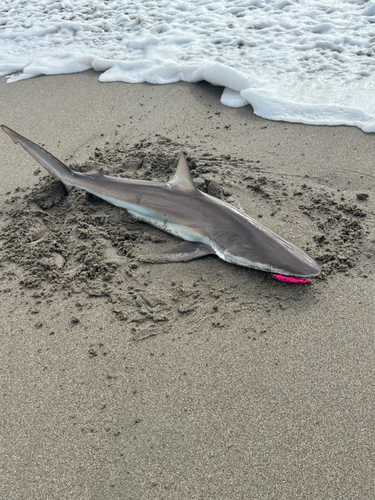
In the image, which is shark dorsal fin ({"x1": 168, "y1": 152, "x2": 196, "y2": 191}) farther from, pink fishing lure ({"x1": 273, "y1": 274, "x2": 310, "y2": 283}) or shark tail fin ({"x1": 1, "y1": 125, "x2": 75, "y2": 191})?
shark tail fin ({"x1": 1, "y1": 125, "x2": 75, "y2": 191})

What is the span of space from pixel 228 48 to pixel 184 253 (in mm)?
4193

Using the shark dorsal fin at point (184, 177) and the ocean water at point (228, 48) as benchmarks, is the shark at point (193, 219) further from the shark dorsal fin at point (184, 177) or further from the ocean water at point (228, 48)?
the ocean water at point (228, 48)

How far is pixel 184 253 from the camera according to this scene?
3242 mm

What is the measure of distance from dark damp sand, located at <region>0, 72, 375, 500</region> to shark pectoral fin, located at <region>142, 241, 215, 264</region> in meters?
0.07

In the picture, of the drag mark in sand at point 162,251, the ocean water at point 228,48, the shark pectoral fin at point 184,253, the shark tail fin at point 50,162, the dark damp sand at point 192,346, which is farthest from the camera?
the ocean water at point 228,48

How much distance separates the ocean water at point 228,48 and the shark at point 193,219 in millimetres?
2146

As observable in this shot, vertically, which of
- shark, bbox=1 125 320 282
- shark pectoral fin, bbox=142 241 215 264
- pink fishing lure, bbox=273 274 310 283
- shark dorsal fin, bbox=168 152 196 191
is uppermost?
shark dorsal fin, bbox=168 152 196 191

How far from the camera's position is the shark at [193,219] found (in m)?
2.91

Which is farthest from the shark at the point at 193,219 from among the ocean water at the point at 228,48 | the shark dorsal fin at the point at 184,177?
the ocean water at the point at 228,48

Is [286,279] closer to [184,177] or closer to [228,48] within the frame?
[184,177]

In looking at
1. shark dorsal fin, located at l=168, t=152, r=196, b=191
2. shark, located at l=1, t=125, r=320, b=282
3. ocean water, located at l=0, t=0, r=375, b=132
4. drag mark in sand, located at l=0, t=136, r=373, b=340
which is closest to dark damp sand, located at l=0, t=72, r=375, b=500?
drag mark in sand, located at l=0, t=136, r=373, b=340

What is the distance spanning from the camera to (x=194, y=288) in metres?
Result: 3.04

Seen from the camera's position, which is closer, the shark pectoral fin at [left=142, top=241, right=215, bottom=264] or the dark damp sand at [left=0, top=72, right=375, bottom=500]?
the dark damp sand at [left=0, top=72, right=375, bottom=500]

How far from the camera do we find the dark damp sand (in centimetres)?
213
